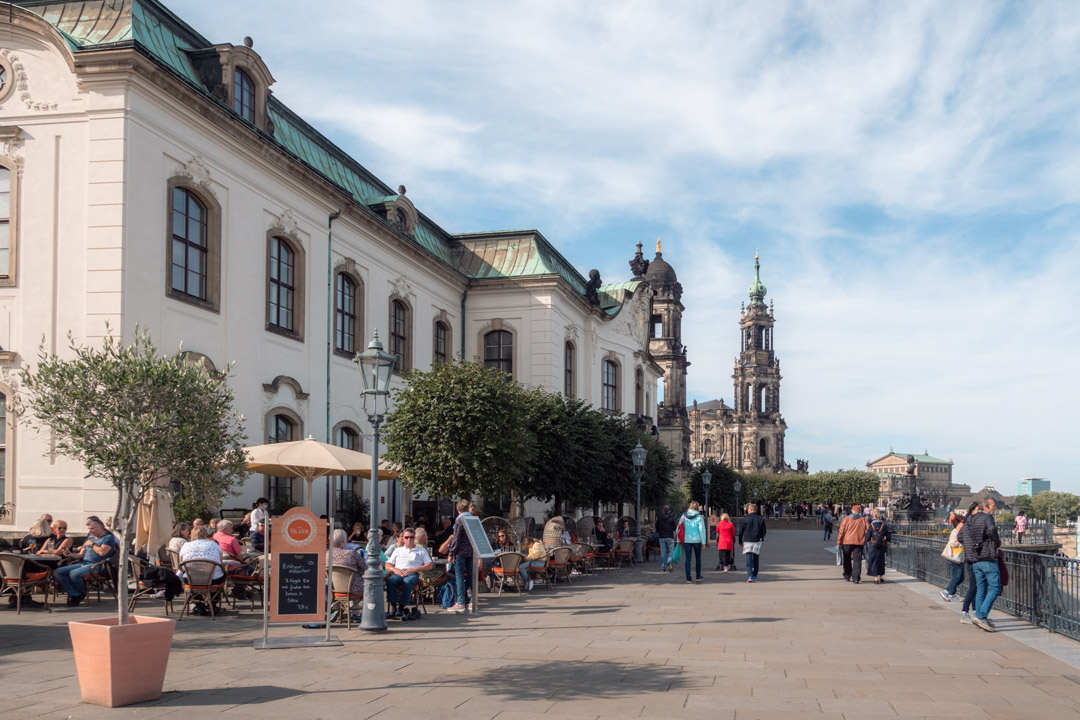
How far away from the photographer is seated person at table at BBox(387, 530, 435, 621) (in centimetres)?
1386

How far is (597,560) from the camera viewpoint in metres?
26.2

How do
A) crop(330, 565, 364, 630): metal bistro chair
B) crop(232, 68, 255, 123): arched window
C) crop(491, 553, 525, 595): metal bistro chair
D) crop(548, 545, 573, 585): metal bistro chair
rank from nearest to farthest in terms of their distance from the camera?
crop(330, 565, 364, 630): metal bistro chair → crop(491, 553, 525, 595): metal bistro chair → crop(548, 545, 573, 585): metal bistro chair → crop(232, 68, 255, 123): arched window

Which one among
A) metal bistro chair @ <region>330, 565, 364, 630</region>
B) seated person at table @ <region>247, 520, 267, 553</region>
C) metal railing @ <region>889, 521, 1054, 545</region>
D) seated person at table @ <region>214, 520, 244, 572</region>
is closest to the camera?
metal bistro chair @ <region>330, 565, 364, 630</region>

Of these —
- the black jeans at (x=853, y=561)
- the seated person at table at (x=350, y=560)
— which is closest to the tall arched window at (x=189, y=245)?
the seated person at table at (x=350, y=560)

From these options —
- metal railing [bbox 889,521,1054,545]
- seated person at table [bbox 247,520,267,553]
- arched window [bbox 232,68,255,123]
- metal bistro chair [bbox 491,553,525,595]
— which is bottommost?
metal railing [bbox 889,521,1054,545]

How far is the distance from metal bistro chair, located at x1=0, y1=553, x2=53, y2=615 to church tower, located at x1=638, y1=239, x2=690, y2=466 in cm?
6255

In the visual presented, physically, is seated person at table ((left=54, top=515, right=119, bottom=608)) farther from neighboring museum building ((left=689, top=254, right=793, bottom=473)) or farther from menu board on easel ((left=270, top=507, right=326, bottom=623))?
neighboring museum building ((left=689, top=254, right=793, bottom=473))

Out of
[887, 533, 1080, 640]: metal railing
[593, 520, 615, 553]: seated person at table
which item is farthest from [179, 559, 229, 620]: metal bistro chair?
[593, 520, 615, 553]: seated person at table

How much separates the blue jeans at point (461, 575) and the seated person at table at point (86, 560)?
4.91m

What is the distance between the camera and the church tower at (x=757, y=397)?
436 ft

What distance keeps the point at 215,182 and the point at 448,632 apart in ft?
41.0

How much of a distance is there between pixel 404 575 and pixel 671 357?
208 ft

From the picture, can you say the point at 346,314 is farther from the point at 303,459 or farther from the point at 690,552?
the point at 690,552

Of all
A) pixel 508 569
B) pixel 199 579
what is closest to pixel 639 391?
pixel 508 569
